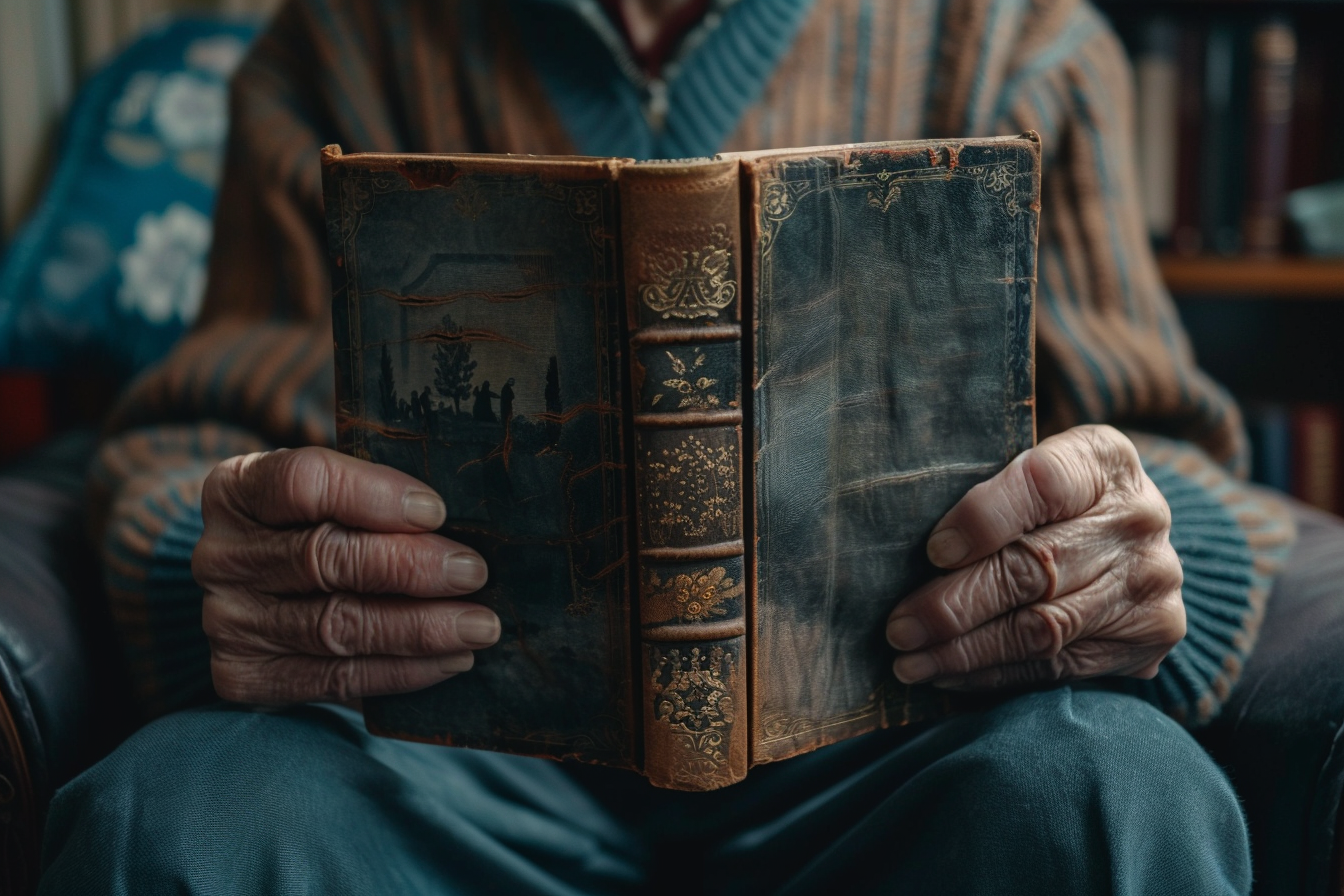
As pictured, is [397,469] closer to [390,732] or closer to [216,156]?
[390,732]

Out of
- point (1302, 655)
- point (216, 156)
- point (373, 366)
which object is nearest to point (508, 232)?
point (373, 366)

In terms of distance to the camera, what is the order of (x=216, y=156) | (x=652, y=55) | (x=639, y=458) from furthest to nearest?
(x=216, y=156) → (x=652, y=55) → (x=639, y=458)

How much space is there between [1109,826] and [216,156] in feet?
3.97

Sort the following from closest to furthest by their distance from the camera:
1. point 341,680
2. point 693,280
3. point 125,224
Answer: point 693,280 < point 341,680 < point 125,224

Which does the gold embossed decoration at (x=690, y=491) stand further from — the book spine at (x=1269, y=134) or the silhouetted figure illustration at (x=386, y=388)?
the book spine at (x=1269, y=134)

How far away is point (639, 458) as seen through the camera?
562 millimetres

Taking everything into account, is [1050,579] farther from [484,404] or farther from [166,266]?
[166,266]

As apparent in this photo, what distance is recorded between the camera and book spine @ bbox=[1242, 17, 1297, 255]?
134 cm

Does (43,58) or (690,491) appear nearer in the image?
(690,491)

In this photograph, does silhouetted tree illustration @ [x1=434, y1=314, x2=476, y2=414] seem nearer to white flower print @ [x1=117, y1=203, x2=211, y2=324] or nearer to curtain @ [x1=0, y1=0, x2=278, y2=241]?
white flower print @ [x1=117, y1=203, x2=211, y2=324]

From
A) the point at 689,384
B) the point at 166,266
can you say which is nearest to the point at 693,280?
the point at 689,384

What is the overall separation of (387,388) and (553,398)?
94mm

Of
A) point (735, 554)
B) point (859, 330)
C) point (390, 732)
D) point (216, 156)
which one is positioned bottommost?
point (390, 732)

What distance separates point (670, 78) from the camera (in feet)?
3.09
